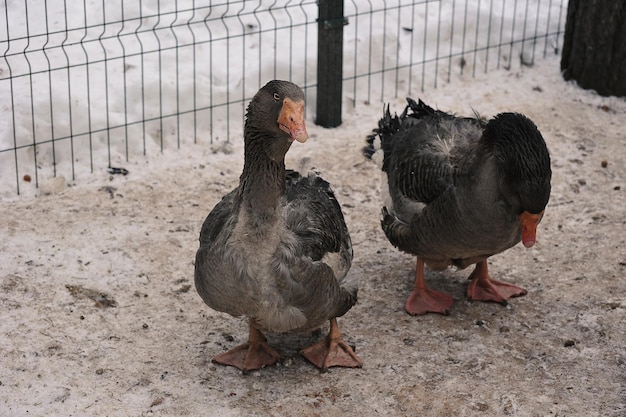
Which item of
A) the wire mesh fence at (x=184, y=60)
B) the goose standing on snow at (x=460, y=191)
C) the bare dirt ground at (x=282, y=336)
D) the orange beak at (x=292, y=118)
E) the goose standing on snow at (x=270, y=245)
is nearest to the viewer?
the orange beak at (x=292, y=118)

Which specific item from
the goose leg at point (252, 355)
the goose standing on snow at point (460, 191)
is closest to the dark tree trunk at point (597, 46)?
the goose standing on snow at point (460, 191)

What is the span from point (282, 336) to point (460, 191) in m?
1.30

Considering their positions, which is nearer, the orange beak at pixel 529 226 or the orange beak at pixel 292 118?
the orange beak at pixel 292 118

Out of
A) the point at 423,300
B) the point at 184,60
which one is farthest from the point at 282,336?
the point at 184,60

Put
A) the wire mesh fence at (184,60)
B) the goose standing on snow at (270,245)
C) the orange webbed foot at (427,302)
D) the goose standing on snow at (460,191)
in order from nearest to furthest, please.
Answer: the goose standing on snow at (270,245) < the goose standing on snow at (460,191) < the orange webbed foot at (427,302) < the wire mesh fence at (184,60)

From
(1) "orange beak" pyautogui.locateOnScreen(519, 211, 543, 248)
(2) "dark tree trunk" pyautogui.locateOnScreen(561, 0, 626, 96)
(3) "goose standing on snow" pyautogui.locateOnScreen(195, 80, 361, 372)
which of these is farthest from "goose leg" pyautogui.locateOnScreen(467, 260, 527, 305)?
(2) "dark tree trunk" pyautogui.locateOnScreen(561, 0, 626, 96)

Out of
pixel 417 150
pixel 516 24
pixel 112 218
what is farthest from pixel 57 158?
pixel 516 24

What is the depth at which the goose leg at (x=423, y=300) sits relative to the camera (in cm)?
576

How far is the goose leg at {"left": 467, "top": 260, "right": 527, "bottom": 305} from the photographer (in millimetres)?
5895

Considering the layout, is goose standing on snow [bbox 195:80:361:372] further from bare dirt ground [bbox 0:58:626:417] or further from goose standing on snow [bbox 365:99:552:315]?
goose standing on snow [bbox 365:99:552:315]

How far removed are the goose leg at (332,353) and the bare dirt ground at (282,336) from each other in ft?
0.20

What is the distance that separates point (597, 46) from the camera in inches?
345

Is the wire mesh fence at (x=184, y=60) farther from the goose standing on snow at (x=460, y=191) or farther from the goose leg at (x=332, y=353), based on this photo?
the goose leg at (x=332, y=353)

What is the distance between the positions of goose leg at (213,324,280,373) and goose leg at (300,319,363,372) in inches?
7.5
